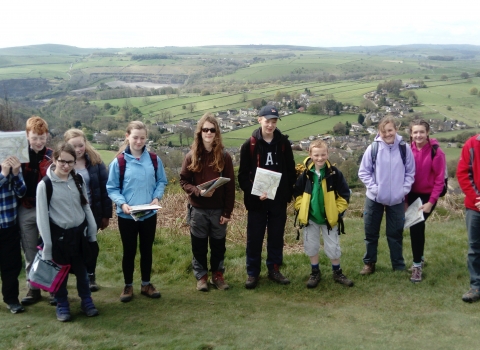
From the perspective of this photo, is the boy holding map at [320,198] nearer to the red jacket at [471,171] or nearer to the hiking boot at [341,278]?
the hiking boot at [341,278]

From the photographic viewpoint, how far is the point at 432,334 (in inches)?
189

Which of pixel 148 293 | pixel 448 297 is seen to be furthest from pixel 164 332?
pixel 448 297

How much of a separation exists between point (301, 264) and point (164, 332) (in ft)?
10.3

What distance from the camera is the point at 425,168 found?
618 cm

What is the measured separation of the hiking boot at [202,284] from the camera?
250 inches

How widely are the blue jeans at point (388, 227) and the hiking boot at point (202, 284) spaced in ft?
8.79

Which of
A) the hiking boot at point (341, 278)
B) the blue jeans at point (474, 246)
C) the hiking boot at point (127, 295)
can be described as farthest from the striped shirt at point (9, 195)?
the blue jeans at point (474, 246)

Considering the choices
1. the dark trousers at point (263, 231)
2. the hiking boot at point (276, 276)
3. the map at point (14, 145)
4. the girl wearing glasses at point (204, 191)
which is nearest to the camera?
the map at point (14, 145)

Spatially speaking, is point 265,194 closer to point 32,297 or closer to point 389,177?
point 389,177

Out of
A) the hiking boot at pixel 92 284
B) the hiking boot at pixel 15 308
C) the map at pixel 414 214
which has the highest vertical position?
the map at pixel 414 214

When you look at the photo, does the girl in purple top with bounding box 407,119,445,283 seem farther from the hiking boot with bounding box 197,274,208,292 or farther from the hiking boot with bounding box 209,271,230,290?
the hiking boot with bounding box 197,274,208,292

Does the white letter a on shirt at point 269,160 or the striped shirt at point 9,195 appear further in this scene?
the white letter a on shirt at point 269,160

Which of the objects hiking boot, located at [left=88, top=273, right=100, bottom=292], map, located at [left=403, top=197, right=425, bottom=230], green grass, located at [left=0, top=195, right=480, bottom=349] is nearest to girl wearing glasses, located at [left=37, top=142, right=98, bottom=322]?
green grass, located at [left=0, top=195, right=480, bottom=349]

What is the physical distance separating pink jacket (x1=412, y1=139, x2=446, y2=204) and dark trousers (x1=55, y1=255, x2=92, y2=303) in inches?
198
